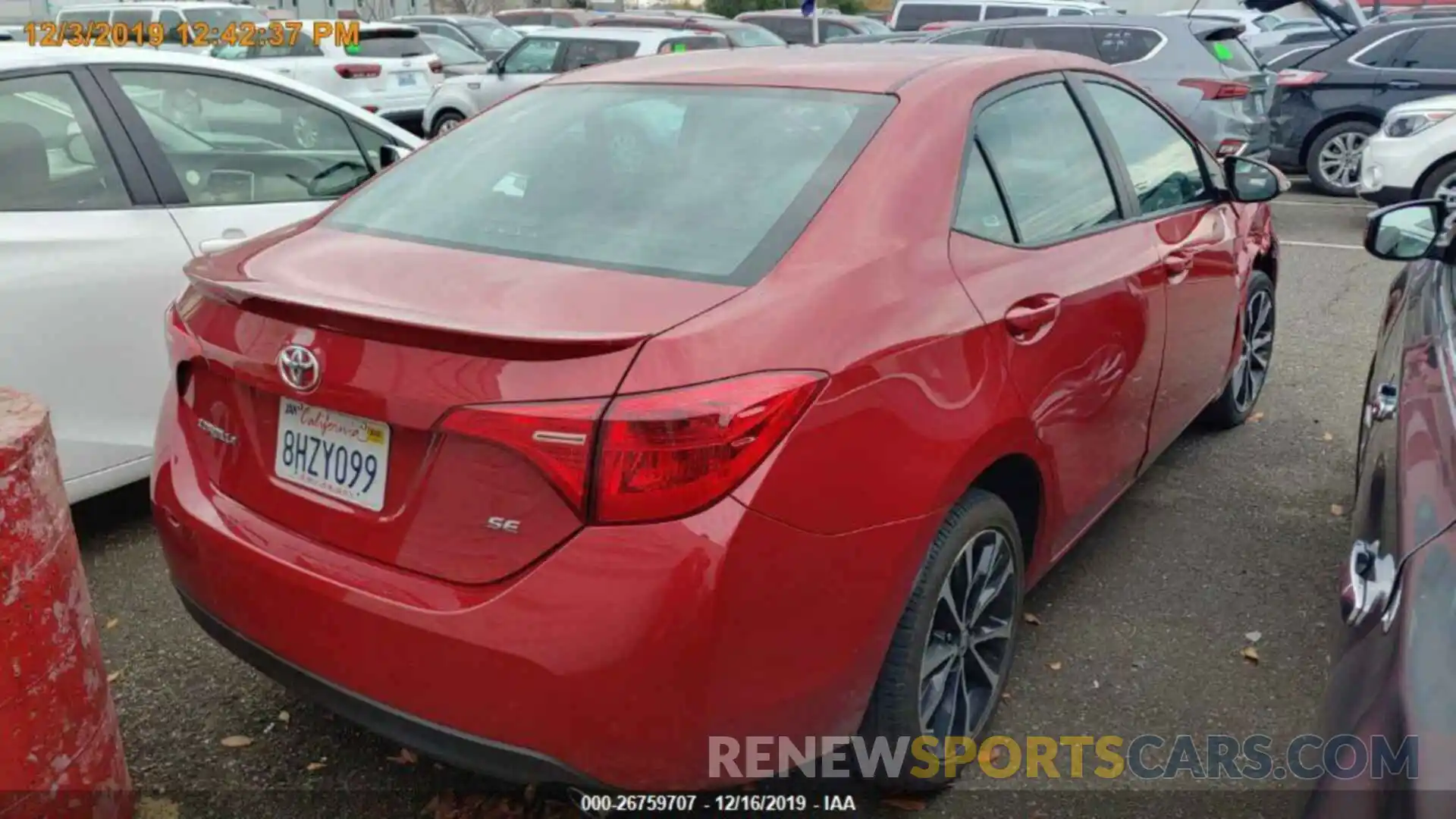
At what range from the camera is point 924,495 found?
7.22 ft

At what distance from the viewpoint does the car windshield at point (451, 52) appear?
17375 millimetres

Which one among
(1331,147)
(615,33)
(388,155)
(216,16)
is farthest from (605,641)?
(216,16)

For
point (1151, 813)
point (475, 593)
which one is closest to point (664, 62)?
point (475, 593)

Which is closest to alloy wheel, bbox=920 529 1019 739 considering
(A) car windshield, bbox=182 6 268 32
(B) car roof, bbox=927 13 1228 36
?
(B) car roof, bbox=927 13 1228 36

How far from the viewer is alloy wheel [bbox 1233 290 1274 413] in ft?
15.4

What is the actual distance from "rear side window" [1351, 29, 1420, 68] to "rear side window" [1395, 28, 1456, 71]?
66mm

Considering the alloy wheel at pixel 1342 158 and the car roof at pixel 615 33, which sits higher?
the car roof at pixel 615 33

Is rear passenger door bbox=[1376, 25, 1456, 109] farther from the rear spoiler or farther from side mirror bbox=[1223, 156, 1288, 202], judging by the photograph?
side mirror bbox=[1223, 156, 1288, 202]

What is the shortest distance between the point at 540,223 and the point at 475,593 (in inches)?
33.8

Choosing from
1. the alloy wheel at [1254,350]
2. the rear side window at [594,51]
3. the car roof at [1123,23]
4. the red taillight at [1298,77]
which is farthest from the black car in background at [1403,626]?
the rear side window at [594,51]

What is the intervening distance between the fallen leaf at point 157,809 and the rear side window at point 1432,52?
12.3m

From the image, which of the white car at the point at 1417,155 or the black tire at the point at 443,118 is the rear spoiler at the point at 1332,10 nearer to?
the white car at the point at 1417,155

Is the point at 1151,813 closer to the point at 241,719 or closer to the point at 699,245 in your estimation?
the point at 699,245

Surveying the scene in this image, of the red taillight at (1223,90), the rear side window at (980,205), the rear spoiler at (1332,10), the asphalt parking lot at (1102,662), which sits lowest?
the asphalt parking lot at (1102,662)
